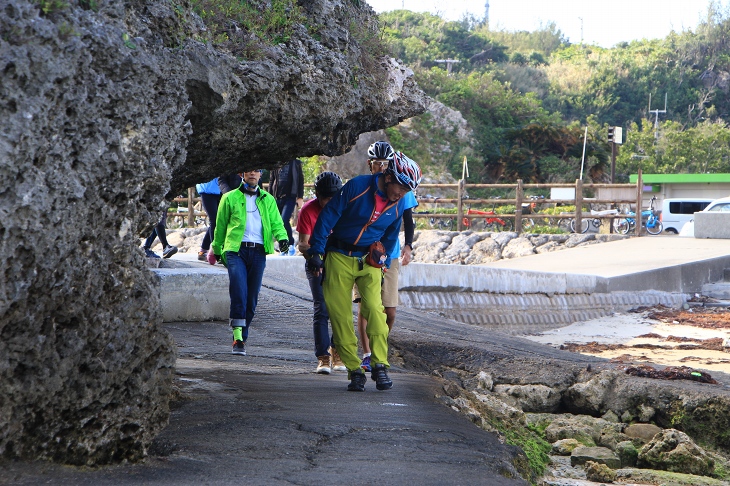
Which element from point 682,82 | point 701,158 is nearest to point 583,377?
point 701,158

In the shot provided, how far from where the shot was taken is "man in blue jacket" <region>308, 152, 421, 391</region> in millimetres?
5629

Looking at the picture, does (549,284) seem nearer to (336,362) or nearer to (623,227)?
(336,362)

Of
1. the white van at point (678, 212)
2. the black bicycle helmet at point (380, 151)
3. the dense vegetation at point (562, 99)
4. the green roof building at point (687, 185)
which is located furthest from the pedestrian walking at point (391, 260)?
the green roof building at point (687, 185)

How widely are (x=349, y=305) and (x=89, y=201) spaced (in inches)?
109

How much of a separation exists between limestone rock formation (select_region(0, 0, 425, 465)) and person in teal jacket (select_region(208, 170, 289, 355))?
7.76 feet

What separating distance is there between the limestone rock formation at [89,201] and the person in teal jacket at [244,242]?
93.1 inches

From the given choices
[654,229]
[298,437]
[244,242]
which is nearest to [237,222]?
[244,242]

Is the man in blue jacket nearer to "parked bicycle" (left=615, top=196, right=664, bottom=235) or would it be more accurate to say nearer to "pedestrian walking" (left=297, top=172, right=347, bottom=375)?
"pedestrian walking" (left=297, top=172, right=347, bottom=375)

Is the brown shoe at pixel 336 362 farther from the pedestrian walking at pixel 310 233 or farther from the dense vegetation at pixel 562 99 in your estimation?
the dense vegetation at pixel 562 99

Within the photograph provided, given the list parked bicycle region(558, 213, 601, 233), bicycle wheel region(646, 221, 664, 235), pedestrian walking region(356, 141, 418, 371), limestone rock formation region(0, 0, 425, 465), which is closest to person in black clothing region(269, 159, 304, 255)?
pedestrian walking region(356, 141, 418, 371)

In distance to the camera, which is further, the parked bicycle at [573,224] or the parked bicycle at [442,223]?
the parked bicycle at [442,223]

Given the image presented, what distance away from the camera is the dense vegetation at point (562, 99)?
4325cm

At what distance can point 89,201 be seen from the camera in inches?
127

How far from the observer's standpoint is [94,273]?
3318mm
